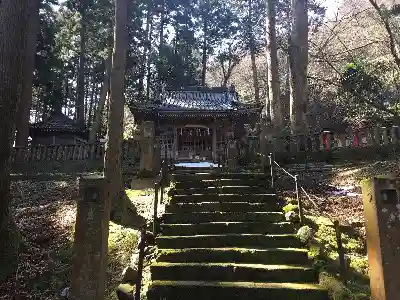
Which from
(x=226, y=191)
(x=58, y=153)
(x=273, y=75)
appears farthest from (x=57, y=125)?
(x=226, y=191)

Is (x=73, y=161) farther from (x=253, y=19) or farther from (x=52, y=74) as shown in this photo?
(x=253, y=19)

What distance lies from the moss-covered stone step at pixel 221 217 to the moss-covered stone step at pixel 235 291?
1734 millimetres

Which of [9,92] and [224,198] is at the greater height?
[9,92]

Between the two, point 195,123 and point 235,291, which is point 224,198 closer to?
point 235,291

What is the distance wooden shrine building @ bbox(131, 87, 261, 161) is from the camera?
1623cm

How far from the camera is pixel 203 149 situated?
1789 centimetres

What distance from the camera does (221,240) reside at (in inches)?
224

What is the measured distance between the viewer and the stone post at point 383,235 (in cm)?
305

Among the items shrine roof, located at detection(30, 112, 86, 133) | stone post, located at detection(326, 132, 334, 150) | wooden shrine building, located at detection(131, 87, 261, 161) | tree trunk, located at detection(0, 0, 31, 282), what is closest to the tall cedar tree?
tree trunk, located at detection(0, 0, 31, 282)

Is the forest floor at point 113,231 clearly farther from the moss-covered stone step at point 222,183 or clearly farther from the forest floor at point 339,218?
the moss-covered stone step at point 222,183

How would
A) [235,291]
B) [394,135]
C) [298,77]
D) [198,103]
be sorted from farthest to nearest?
1. [198,103]
2. [298,77]
3. [394,135]
4. [235,291]

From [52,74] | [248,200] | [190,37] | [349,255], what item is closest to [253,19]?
[190,37]

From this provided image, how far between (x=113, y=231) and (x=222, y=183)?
106 inches

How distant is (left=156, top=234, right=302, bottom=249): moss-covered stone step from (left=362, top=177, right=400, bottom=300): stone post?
2.43m
